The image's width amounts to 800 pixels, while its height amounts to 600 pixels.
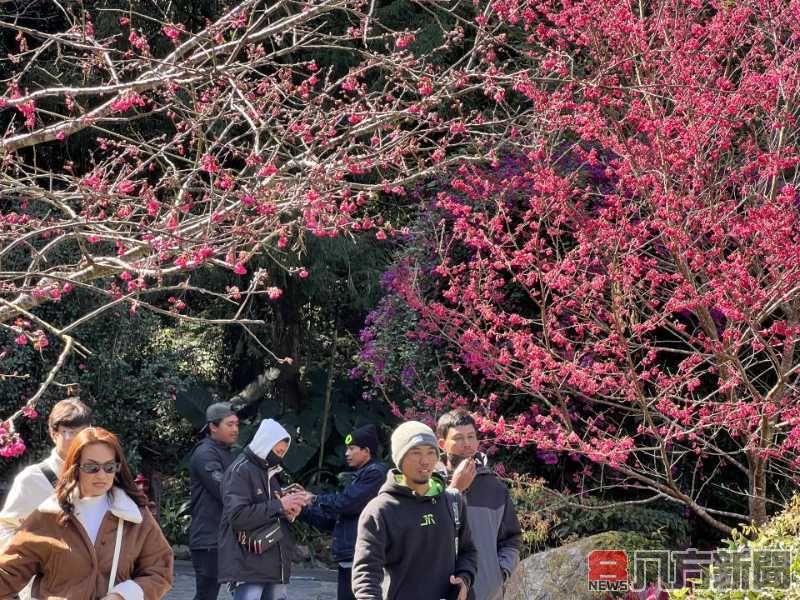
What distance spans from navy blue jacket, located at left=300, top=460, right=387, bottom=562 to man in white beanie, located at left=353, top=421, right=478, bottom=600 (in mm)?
2333

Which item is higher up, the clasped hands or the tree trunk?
the clasped hands

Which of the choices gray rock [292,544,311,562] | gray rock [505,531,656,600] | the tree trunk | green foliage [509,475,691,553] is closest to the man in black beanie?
gray rock [505,531,656,600]

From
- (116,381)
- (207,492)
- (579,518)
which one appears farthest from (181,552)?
(207,492)

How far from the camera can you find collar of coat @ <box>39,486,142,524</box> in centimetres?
418

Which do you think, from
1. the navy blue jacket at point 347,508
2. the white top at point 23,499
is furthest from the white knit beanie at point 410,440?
the navy blue jacket at point 347,508

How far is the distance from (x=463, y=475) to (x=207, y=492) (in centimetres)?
280

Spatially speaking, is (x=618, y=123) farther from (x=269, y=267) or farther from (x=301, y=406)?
(x=301, y=406)

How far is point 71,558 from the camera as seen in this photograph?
4113 mm

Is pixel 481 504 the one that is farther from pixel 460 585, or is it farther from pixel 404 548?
pixel 404 548

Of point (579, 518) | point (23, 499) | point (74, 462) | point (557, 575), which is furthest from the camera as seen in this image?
point (579, 518)

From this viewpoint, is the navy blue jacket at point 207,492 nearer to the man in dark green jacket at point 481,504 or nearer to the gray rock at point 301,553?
the man in dark green jacket at point 481,504

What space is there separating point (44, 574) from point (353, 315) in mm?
9996

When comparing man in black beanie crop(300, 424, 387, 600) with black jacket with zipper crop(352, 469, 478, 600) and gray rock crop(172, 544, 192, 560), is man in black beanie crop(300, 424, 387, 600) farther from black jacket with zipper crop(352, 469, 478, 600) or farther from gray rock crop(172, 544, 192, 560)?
gray rock crop(172, 544, 192, 560)

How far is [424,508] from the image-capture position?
477 cm
